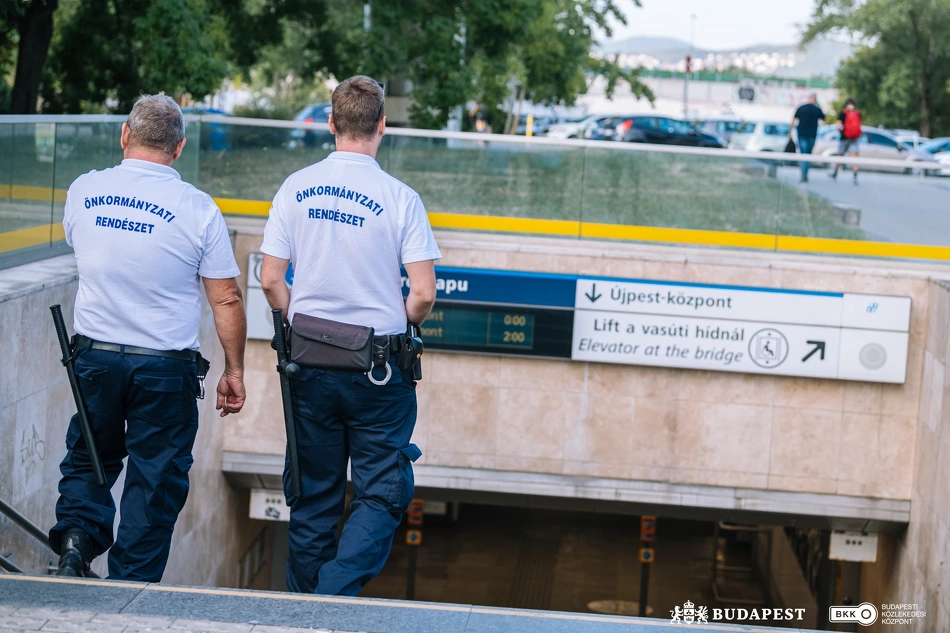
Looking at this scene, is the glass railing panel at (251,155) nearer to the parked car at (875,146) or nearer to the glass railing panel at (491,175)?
the glass railing panel at (491,175)

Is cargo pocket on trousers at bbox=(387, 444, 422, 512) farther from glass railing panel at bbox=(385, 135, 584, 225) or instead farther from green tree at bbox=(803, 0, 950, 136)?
green tree at bbox=(803, 0, 950, 136)

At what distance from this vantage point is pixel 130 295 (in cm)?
436

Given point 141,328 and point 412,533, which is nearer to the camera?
point 141,328

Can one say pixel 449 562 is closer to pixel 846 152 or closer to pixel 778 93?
pixel 846 152

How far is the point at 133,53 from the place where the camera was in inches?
736

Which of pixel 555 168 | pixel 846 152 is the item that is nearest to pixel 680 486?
pixel 555 168

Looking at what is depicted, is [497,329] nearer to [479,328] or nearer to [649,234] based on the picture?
[479,328]

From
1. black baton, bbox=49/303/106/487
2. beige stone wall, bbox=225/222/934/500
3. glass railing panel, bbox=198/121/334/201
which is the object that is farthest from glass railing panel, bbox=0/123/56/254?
glass railing panel, bbox=198/121/334/201

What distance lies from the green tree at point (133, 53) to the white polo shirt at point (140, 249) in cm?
1117

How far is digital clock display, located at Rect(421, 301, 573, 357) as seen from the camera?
11.2 metres

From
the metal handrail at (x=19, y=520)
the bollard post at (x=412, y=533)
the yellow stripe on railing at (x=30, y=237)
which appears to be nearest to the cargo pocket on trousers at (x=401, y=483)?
the metal handrail at (x=19, y=520)

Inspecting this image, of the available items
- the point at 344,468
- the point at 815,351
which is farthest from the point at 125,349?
the point at 815,351

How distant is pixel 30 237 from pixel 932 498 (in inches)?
321

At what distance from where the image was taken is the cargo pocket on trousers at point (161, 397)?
4383mm
